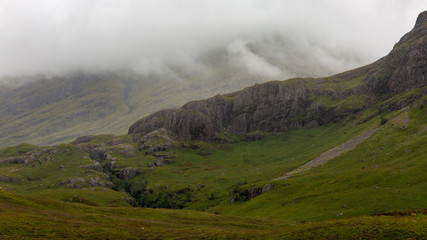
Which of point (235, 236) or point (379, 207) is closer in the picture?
point (235, 236)

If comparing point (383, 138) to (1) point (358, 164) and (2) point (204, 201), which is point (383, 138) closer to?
(1) point (358, 164)

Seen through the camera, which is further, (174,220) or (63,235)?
(174,220)

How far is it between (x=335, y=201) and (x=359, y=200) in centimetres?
900

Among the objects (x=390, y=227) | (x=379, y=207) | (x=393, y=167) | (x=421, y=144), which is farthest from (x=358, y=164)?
(x=390, y=227)

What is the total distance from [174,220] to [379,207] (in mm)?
57293

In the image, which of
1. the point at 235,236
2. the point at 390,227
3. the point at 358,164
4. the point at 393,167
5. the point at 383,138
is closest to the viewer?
the point at 390,227

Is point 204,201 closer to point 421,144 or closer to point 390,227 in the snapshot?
point 421,144

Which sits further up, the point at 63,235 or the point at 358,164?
the point at 63,235

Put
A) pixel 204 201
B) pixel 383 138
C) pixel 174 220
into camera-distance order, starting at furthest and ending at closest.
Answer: pixel 204 201
pixel 383 138
pixel 174 220

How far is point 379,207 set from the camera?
243 ft

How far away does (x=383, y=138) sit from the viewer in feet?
540

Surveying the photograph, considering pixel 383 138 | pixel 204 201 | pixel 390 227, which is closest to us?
pixel 390 227

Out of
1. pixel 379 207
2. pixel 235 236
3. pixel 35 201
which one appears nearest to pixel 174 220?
pixel 235 236

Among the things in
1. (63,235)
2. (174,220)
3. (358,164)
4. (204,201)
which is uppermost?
(63,235)
